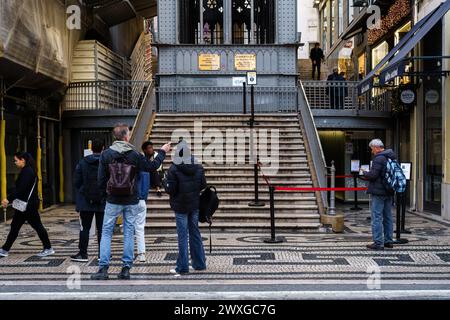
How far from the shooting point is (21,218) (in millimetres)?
9672

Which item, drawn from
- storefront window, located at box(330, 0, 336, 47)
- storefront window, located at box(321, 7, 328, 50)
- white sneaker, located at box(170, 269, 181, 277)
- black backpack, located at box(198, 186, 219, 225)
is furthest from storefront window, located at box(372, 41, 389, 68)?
white sneaker, located at box(170, 269, 181, 277)

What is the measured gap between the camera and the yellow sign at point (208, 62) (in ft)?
64.4

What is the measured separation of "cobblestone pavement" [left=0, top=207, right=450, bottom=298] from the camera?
7.73 meters

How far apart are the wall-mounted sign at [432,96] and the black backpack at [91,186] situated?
31.4ft

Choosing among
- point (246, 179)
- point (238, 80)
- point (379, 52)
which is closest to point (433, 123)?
point (246, 179)

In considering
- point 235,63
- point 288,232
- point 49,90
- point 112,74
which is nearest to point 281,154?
point 288,232

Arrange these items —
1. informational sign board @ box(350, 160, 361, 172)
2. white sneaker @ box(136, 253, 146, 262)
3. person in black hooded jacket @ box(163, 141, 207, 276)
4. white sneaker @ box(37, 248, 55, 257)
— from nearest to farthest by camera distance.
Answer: person in black hooded jacket @ box(163, 141, 207, 276)
white sneaker @ box(136, 253, 146, 262)
white sneaker @ box(37, 248, 55, 257)
informational sign board @ box(350, 160, 361, 172)

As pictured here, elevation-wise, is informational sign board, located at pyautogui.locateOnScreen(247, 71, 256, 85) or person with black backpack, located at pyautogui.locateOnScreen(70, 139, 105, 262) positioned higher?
informational sign board, located at pyautogui.locateOnScreen(247, 71, 256, 85)

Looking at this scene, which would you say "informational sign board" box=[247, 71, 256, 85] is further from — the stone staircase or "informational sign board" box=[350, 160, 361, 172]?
"informational sign board" box=[350, 160, 361, 172]

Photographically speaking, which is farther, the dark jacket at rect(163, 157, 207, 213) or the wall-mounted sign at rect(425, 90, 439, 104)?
the wall-mounted sign at rect(425, 90, 439, 104)

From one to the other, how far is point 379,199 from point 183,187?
3.73m

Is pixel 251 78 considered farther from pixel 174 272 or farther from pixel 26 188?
pixel 174 272

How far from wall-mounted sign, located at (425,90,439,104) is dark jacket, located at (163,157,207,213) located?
9125 mm

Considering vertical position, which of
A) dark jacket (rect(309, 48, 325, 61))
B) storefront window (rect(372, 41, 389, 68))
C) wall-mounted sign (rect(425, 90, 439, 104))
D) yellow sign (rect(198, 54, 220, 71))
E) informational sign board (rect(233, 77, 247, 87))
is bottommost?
wall-mounted sign (rect(425, 90, 439, 104))
